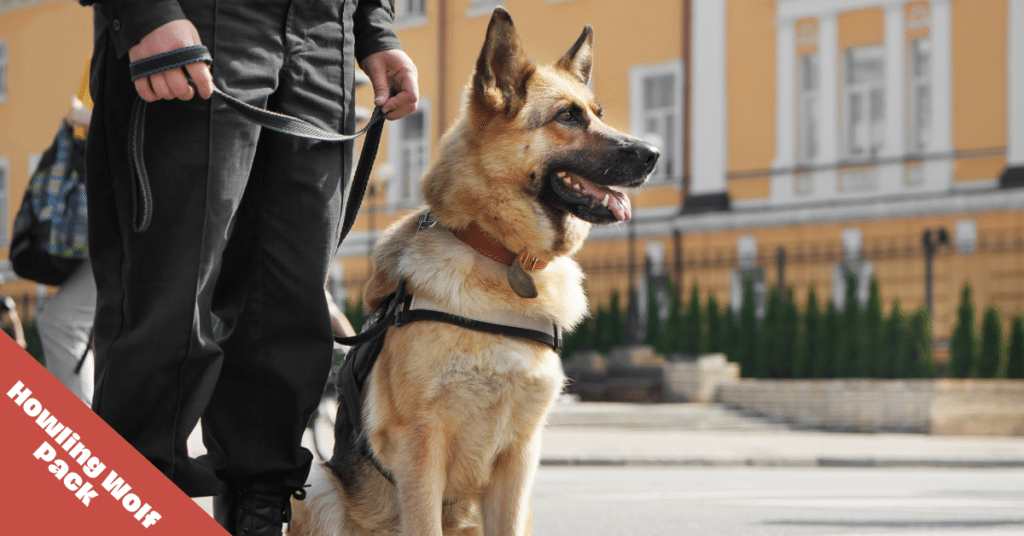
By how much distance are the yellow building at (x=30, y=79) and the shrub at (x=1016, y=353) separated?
77.5 ft

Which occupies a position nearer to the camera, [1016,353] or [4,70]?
[1016,353]

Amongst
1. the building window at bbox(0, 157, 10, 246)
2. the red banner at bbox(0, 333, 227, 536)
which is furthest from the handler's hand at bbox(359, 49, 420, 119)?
the building window at bbox(0, 157, 10, 246)

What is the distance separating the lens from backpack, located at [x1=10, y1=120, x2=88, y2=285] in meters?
4.28

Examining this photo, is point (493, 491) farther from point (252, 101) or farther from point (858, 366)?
point (858, 366)

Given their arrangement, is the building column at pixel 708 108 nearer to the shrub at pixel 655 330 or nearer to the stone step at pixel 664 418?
the shrub at pixel 655 330

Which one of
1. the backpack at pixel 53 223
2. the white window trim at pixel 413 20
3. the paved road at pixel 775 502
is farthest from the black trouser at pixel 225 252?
the white window trim at pixel 413 20

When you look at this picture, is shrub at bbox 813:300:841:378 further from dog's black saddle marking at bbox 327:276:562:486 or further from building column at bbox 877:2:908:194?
dog's black saddle marking at bbox 327:276:562:486

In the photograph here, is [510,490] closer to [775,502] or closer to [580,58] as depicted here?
[580,58]

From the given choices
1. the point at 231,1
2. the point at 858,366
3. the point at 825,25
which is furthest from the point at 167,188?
the point at 825,25

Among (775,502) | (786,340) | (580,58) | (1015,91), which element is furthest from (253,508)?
(1015,91)

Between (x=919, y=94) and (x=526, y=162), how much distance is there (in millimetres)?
18188

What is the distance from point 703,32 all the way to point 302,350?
1947 cm

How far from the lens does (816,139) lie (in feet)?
67.1

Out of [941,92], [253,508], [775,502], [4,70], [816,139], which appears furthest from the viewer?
[4,70]
